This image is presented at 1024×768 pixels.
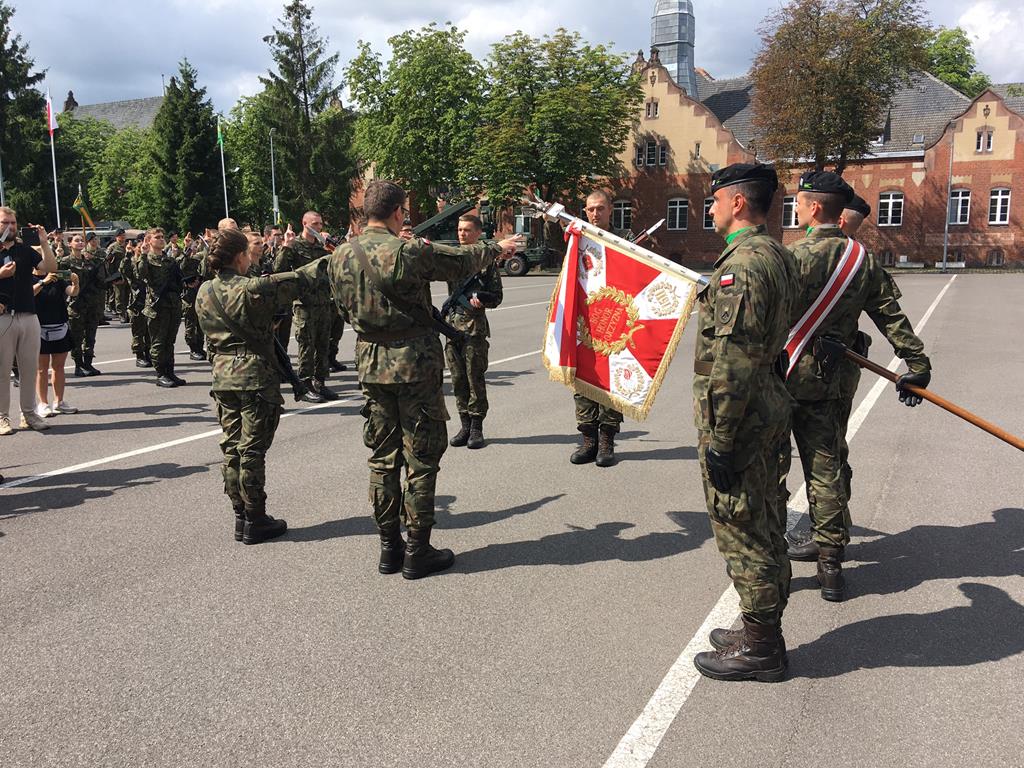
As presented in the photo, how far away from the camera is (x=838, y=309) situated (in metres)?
4.18

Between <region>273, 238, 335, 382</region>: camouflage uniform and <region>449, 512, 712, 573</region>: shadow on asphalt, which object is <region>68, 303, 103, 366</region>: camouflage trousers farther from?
<region>449, 512, 712, 573</region>: shadow on asphalt

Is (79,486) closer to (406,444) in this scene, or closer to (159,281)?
(406,444)

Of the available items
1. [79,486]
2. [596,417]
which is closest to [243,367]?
Result: [79,486]

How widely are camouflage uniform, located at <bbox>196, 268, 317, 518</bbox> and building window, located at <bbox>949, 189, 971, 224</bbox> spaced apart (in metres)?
49.7

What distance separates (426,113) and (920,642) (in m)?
47.9

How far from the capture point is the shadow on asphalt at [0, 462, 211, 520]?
578 cm

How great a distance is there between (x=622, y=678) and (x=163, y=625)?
228 centimetres

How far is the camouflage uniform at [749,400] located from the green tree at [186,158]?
2068 inches

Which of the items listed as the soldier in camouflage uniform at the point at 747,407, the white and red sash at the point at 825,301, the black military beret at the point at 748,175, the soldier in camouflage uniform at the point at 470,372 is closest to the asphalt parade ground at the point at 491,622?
the soldier in camouflage uniform at the point at 747,407

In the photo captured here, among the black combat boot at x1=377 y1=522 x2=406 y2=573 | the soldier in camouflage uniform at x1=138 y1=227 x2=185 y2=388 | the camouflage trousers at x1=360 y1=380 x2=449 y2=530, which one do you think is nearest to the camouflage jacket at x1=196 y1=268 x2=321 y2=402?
the camouflage trousers at x1=360 y1=380 x2=449 y2=530

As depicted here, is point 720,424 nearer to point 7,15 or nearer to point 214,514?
point 214,514

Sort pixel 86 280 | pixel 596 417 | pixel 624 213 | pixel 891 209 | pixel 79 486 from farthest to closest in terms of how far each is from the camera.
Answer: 1. pixel 624 213
2. pixel 891 209
3. pixel 86 280
4. pixel 596 417
5. pixel 79 486

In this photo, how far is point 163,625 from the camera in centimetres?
392

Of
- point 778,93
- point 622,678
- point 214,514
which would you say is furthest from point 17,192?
point 622,678
